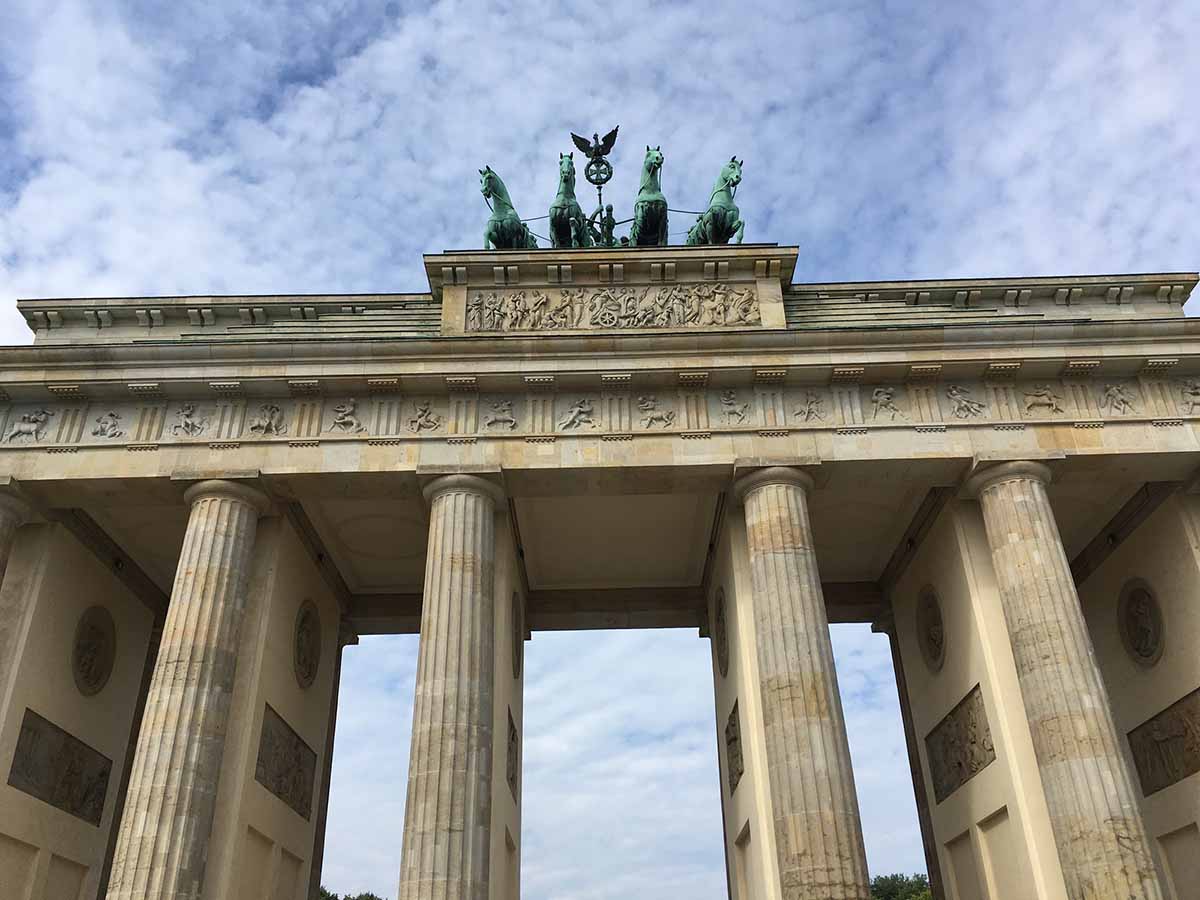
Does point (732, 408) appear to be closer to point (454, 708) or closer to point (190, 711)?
point (454, 708)

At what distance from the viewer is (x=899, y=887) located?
3337 inches

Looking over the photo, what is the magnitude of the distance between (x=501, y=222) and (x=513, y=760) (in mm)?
12500

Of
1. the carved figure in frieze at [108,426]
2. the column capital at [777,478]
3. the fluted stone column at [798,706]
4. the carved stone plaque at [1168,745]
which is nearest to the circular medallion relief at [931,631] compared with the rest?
the carved stone plaque at [1168,745]

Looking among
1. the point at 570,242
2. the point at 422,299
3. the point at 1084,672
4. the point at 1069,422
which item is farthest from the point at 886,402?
the point at 422,299

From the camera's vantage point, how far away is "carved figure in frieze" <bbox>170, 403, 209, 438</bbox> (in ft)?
58.5

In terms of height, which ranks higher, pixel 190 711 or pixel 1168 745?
pixel 190 711

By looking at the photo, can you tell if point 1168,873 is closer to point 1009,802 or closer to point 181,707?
point 1009,802

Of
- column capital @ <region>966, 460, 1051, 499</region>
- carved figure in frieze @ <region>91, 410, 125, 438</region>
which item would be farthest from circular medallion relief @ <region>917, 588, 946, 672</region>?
carved figure in frieze @ <region>91, 410, 125, 438</region>

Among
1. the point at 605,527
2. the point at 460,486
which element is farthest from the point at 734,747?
the point at 460,486

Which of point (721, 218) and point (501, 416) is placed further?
point (721, 218)

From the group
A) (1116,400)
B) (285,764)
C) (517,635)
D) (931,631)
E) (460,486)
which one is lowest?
(285,764)

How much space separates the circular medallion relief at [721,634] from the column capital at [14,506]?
14.1 meters

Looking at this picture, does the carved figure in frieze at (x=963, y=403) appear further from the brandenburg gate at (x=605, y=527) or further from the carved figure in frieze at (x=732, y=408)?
the carved figure in frieze at (x=732, y=408)

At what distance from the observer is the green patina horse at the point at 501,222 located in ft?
73.5
